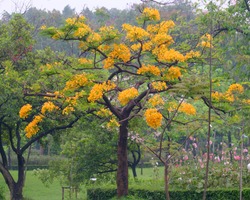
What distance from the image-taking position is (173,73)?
32.7 feet

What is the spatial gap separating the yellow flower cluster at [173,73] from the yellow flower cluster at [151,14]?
129 cm

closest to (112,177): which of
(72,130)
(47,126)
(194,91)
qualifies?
(72,130)

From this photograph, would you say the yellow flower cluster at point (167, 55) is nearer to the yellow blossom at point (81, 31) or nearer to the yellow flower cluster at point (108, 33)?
the yellow flower cluster at point (108, 33)

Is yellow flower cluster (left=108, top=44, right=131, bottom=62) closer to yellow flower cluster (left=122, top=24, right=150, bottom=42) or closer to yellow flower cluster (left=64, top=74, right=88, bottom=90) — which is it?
yellow flower cluster (left=122, top=24, right=150, bottom=42)

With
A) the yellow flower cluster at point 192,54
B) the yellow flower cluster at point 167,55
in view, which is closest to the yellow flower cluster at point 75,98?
the yellow flower cluster at point 167,55

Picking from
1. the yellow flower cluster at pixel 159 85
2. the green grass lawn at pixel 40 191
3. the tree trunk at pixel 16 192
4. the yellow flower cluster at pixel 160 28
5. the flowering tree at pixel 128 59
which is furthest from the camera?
the green grass lawn at pixel 40 191

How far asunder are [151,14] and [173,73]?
1.46m

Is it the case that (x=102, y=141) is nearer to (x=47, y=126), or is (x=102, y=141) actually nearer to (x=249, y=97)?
(x=47, y=126)

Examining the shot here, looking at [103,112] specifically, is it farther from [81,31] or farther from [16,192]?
[16,192]

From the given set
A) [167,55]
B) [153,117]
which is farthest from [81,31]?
[153,117]

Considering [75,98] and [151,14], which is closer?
[75,98]

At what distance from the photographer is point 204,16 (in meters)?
12.3

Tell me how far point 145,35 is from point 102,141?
7.44m

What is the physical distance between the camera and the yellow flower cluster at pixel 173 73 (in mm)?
9961
